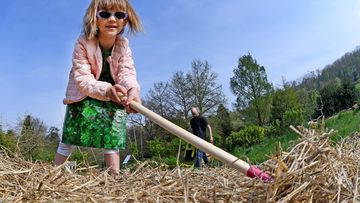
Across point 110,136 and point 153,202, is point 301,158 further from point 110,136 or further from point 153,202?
point 110,136

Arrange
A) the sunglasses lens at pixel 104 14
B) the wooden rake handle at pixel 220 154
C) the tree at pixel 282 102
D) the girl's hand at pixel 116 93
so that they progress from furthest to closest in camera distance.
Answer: the tree at pixel 282 102, the sunglasses lens at pixel 104 14, the girl's hand at pixel 116 93, the wooden rake handle at pixel 220 154

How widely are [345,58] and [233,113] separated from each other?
41.4 meters

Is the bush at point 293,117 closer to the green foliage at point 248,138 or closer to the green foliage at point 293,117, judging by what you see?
the green foliage at point 293,117

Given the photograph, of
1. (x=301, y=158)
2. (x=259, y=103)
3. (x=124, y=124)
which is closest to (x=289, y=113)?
(x=259, y=103)

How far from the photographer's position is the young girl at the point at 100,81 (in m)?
2.60

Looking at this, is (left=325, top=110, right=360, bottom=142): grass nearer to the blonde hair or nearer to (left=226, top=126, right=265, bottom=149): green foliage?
the blonde hair

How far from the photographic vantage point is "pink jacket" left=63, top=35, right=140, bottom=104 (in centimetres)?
247

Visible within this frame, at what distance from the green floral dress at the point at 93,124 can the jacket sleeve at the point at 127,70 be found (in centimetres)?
17

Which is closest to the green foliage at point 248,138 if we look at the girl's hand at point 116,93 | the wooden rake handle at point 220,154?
the girl's hand at point 116,93

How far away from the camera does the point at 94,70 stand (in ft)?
8.80

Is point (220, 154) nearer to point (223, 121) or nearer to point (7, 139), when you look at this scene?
point (7, 139)

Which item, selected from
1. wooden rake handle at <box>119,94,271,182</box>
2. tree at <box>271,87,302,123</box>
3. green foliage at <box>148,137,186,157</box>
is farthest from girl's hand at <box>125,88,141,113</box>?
tree at <box>271,87,302,123</box>

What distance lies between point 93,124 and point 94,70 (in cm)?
34

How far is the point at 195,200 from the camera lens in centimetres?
119
